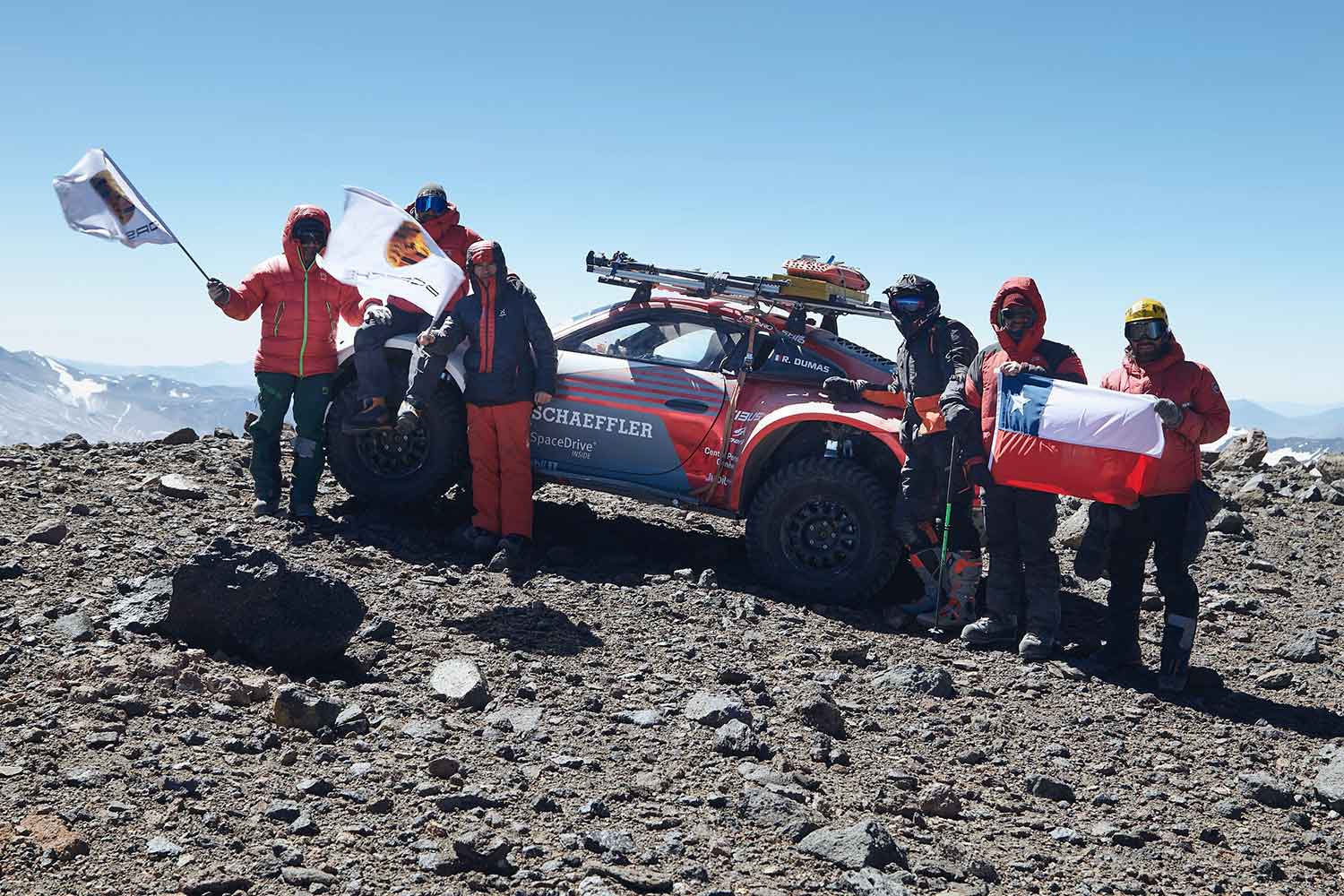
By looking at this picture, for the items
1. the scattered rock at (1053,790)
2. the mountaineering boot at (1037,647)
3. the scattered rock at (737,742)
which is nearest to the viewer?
the scattered rock at (1053,790)

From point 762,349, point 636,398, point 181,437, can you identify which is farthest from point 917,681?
point 181,437

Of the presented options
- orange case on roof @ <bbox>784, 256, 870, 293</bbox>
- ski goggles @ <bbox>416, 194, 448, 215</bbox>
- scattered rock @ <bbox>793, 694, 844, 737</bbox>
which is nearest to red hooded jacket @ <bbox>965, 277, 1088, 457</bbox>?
orange case on roof @ <bbox>784, 256, 870, 293</bbox>

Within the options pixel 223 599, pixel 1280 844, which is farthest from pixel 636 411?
pixel 1280 844

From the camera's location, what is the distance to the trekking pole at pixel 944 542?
7.14m

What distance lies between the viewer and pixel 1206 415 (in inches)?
251

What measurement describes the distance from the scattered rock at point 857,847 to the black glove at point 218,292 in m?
5.60

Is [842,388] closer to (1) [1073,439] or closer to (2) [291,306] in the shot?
(1) [1073,439]

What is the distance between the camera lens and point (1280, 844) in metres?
4.77

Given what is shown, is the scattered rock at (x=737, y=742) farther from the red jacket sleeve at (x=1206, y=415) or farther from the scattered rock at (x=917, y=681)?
the red jacket sleeve at (x=1206, y=415)

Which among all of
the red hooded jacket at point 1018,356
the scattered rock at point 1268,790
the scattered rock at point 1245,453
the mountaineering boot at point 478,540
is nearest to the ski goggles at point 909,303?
the red hooded jacket at point 1018,356

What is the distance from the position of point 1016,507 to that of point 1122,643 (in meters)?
0.95

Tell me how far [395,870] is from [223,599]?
240cm

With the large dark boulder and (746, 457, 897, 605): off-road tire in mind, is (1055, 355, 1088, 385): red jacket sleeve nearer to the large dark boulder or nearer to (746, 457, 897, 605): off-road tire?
(746, 457, 897, 605): off-road tire

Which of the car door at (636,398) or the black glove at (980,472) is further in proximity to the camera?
the car door at (636,398)
